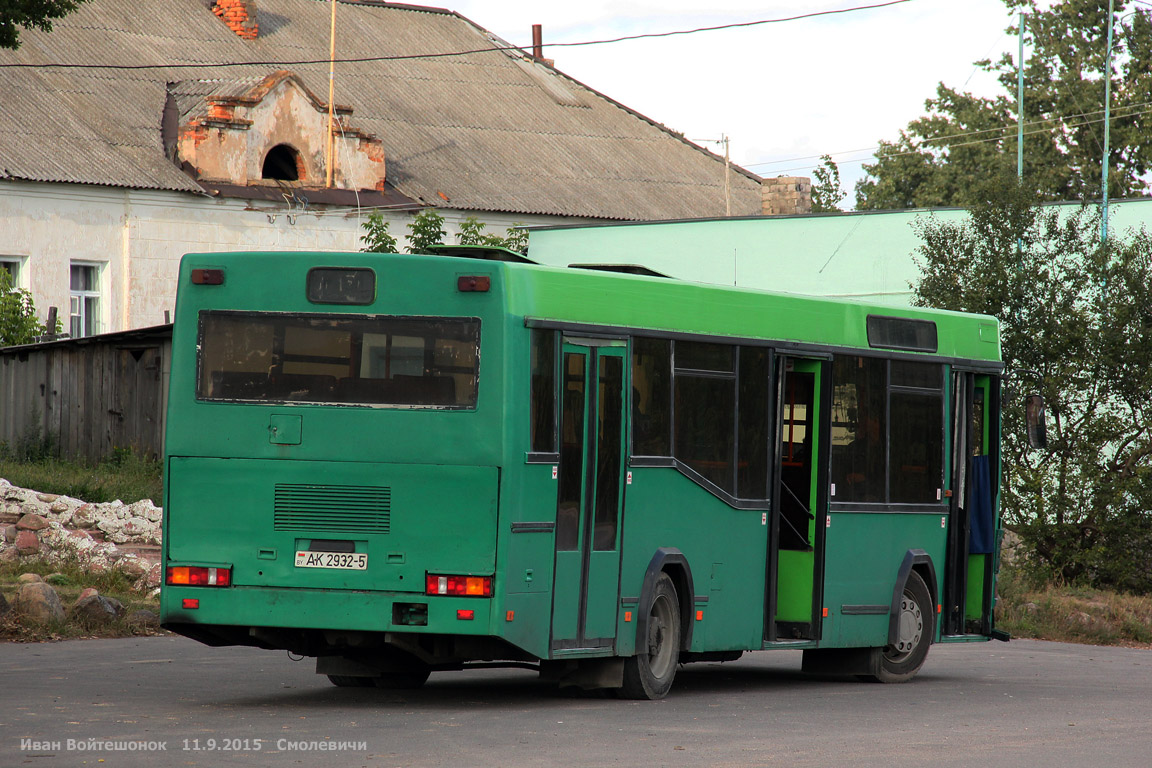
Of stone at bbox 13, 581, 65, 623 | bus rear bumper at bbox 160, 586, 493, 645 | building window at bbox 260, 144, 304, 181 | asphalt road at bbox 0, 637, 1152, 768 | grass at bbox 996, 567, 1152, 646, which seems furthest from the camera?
building window at bbox 260, 144, 304, 181

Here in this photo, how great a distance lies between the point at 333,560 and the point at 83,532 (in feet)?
32.7

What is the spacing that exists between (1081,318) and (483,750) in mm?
16778

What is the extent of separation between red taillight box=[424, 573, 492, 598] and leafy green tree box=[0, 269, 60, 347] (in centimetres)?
2424

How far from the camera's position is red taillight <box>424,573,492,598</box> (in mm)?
10703

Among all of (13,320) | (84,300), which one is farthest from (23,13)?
(84,300)

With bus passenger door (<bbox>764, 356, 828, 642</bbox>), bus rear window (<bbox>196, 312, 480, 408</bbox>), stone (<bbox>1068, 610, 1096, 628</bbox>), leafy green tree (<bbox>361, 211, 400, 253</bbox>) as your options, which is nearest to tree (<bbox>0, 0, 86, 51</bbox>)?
bus rear window (<bbox>196, 312, 480, 408</bbox>)

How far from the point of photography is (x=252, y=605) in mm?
10938

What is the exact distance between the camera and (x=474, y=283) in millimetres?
10898

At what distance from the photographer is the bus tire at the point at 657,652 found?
39.7 ft

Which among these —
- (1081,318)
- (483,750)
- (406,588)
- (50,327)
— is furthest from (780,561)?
(50,327)

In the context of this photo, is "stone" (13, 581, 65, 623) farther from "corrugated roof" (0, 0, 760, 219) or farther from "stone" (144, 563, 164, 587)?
"corrugated roof" (0, 0, 760, 219)

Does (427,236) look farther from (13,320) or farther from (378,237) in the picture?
(13,320)

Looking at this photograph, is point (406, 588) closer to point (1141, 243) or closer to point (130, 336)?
point (1141, 243)

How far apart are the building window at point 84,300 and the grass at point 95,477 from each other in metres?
10.5
